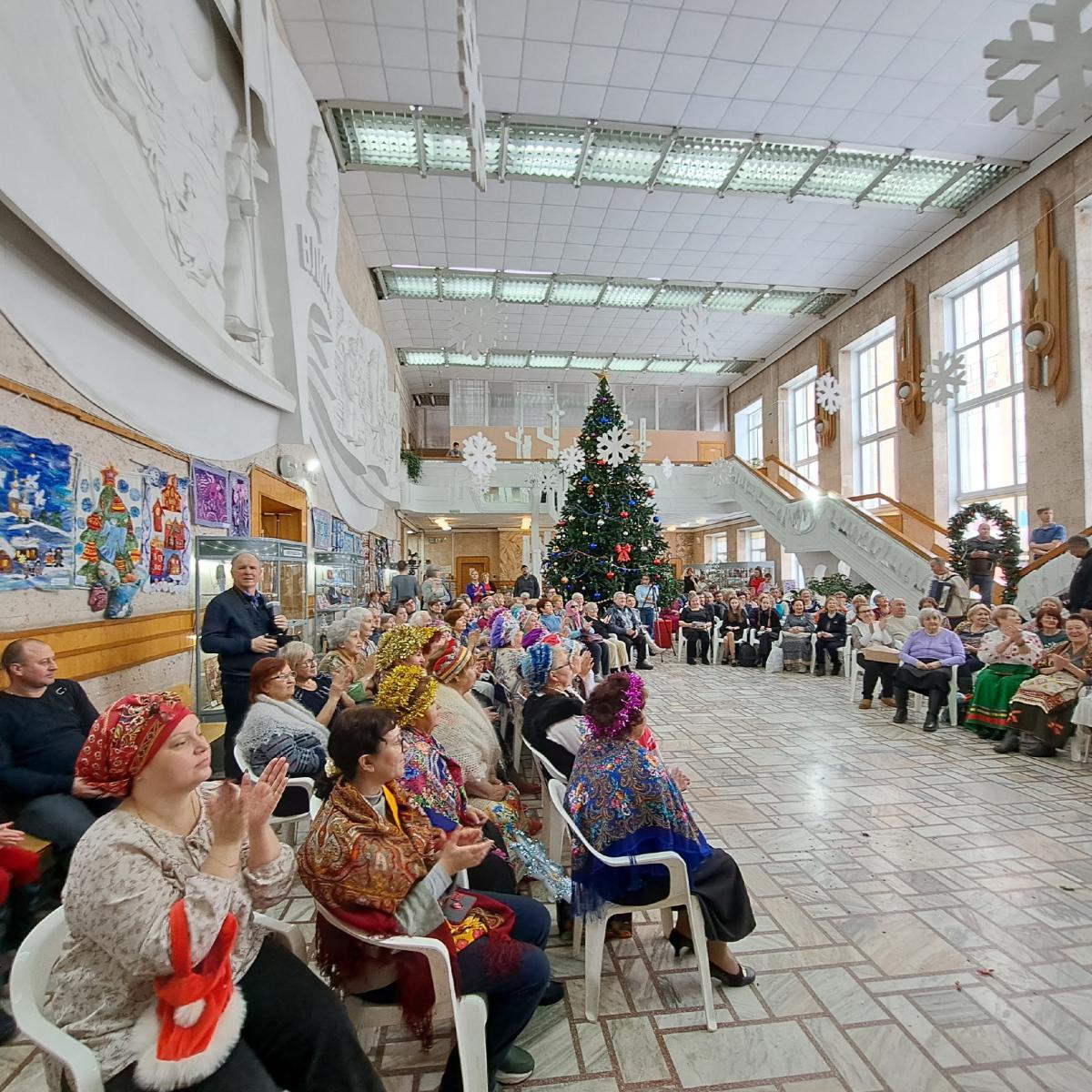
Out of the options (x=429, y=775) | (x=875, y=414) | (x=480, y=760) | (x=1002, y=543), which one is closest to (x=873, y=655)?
(x=1002, y=543)

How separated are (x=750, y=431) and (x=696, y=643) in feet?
34.3

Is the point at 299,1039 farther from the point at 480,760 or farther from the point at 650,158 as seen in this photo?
the point at 650,158

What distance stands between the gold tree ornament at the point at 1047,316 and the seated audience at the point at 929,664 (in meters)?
4.64

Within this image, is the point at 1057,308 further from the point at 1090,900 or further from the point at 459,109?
the point at 1090,900

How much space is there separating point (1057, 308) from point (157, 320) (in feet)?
34.2

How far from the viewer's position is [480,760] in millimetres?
2854

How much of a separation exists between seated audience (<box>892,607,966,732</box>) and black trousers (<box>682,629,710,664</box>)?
4.45m

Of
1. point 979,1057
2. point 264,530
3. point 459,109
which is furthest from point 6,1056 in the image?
point 459,109

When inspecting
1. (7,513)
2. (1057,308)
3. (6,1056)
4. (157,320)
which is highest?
(1057,308)

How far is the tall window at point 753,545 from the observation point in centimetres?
1856

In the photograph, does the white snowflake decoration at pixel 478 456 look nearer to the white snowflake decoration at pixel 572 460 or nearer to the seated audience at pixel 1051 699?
the white snowflake decoration at pixel 572 460

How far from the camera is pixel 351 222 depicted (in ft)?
32.2

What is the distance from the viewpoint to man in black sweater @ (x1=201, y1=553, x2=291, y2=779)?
12.0 ft

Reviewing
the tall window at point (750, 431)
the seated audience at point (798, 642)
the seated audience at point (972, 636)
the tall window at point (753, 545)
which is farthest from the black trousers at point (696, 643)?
the tall window at point (750, 431)
